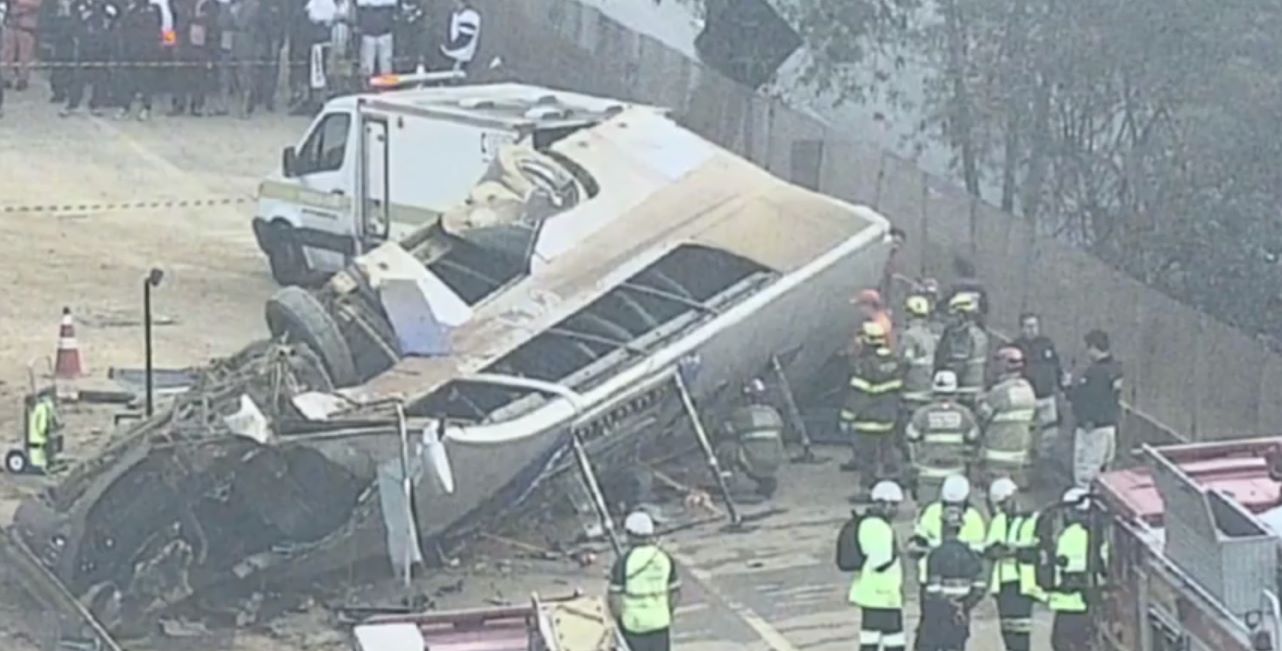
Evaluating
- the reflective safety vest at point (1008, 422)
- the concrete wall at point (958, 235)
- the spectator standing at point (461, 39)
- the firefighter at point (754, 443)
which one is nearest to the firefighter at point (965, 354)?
the reflective safety vest at point (1008, 422)

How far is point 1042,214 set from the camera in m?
27.7

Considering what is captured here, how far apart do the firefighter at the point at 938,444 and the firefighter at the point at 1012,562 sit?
284 cm

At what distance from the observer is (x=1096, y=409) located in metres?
20.7

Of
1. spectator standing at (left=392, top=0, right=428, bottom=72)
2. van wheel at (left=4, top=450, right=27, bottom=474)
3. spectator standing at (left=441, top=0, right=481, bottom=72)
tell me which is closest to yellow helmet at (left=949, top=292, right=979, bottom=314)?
van wheel at (left=4, top=450, right=27, bottom=474)

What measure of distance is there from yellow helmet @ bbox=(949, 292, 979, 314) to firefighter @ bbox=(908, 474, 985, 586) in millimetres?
4573

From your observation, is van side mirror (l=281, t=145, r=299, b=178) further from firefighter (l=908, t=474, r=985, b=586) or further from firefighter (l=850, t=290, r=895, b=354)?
firefighter (l=908, t=474, r=985, b=586)

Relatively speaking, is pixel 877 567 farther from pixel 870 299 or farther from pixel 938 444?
pixel 870 299

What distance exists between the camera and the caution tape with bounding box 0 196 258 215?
1154 inches

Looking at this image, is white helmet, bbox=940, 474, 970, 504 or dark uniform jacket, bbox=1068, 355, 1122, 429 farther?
dark uniform jacket, bbox=1068, 355, 1122, 429

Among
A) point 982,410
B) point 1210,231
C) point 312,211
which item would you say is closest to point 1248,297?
point 1210,231

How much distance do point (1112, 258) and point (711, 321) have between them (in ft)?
20.8

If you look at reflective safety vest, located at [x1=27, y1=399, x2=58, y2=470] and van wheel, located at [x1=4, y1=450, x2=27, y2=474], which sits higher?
reflective safety vest, located at [x1=27, y1=399, x2=58, y2=470]

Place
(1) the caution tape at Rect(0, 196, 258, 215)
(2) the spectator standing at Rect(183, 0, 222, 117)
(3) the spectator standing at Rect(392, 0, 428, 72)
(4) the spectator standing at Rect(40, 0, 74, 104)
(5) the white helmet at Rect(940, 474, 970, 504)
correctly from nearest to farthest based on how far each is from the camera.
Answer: (5) the white helmet at Rect(940, 474, 970, 504), (1) the caution tape at Rect(0, 196, 258, 215), (2) the spectator standing at Rect(183, 0, 222, 117), (4) the spectator standing at Rect(40, 0, 74, 104), (3) the spectator standing at Rect(392, 0, 428, 72)

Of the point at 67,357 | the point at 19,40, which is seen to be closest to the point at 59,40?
the point at 19,40
